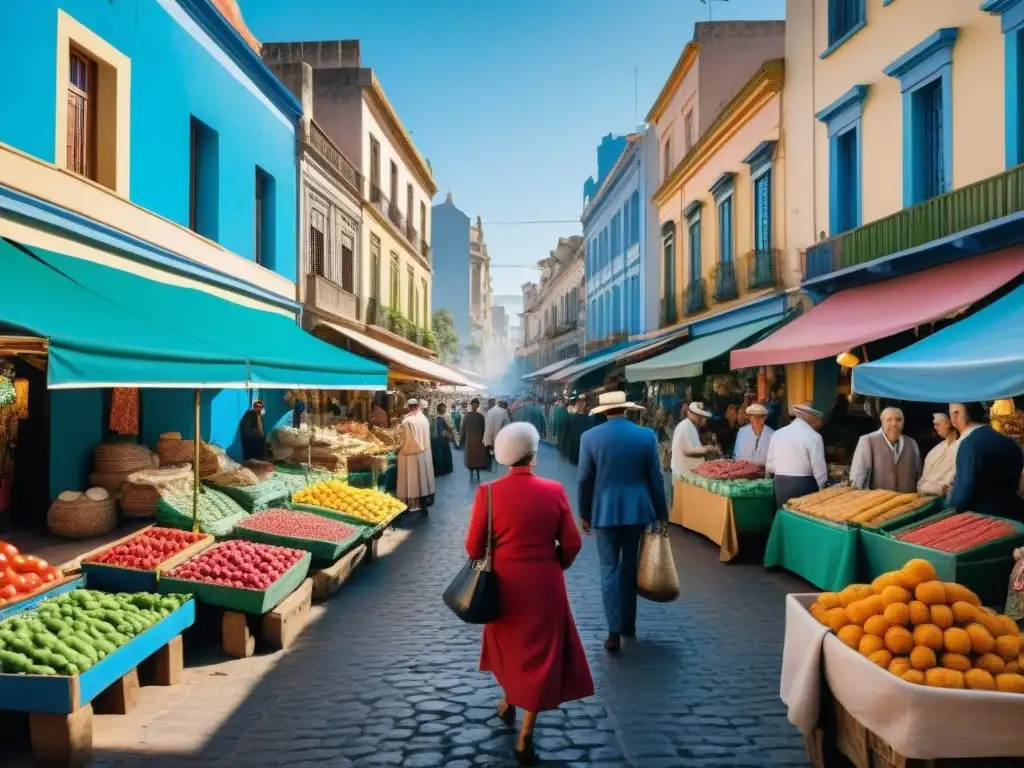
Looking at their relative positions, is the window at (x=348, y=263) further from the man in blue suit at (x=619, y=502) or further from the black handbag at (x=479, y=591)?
the black handbag at (x=479, y=591)

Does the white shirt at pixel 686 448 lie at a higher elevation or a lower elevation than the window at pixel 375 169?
lower

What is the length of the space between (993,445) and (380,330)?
57.8 ft

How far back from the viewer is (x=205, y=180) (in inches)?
499

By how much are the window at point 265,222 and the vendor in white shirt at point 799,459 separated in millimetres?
10648

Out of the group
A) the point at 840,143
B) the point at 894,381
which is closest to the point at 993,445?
the point at 894,381

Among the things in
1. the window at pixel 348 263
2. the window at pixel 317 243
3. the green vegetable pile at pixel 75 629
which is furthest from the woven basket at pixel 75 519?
the window at pixel 348 263

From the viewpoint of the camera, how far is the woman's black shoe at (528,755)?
4.12 metres

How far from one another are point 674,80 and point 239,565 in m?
20.9

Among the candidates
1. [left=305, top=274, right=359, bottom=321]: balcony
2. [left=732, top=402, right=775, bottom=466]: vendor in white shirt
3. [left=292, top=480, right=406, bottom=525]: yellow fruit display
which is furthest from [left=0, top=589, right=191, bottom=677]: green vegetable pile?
[left=305, top=274, right=359, bottom=321]: balcony

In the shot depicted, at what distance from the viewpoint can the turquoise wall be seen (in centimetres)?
778

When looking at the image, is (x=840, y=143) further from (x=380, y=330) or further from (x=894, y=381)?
(x=380, y=330)

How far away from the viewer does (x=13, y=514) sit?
29.0 ft

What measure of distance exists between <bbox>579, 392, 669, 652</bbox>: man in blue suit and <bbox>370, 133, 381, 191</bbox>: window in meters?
18.3

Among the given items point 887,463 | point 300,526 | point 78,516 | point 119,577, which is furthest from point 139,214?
point 887,463
